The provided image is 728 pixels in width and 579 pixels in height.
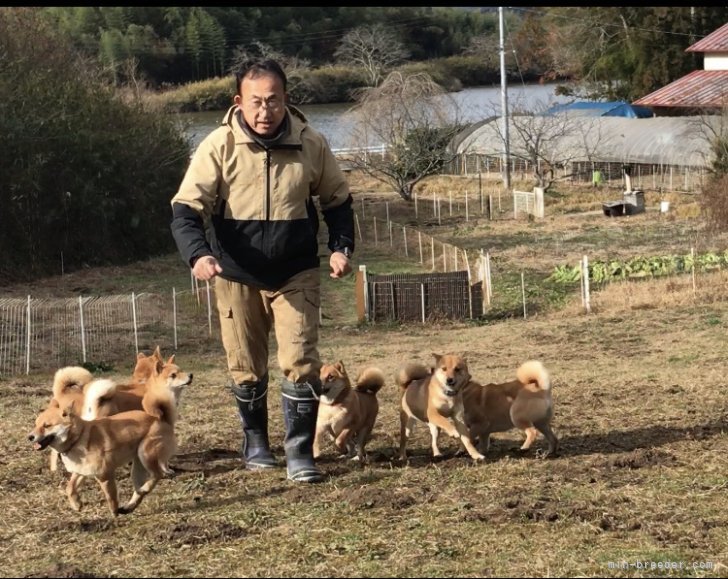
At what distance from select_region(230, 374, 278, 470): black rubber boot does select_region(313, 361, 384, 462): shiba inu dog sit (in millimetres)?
417

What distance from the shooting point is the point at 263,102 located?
18.9 ft

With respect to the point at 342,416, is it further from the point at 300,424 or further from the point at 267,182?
the point at 267,182

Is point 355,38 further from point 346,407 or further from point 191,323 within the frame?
point 346,407

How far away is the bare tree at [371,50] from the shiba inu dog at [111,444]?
175 feet

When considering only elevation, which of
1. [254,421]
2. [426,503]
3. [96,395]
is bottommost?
[426,503]

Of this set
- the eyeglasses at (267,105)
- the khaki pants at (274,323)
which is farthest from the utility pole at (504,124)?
the eyeglasses at (267,105)

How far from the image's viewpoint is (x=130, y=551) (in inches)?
188

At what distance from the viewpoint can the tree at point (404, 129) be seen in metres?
43.2

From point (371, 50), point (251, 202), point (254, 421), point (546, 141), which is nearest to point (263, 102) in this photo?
point (251, 202)

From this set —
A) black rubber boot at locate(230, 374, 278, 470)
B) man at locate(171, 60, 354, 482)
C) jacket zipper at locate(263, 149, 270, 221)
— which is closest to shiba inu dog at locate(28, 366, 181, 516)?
black rubber boot at locate(230, 374, 278, 470)

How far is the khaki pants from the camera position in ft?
19.5

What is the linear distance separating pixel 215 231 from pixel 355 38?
55.8m

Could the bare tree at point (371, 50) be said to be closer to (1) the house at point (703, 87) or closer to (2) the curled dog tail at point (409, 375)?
(1) the house at point (703, 87)

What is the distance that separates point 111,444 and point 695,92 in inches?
1648
